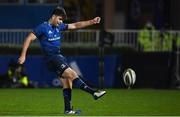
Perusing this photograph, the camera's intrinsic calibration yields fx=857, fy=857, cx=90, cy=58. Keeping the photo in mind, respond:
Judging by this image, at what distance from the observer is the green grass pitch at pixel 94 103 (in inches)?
668

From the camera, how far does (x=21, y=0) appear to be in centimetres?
3075

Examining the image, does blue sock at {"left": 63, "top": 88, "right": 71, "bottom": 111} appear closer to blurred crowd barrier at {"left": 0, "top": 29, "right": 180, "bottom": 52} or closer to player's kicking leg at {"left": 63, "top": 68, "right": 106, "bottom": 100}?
player's kicking leg at {"left": 63, "top": 68, "right": 106, "bottom": 100}

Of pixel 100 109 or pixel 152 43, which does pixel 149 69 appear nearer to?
pixel 152 43

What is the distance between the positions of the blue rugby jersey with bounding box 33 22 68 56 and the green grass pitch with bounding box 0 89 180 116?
125 centimetres

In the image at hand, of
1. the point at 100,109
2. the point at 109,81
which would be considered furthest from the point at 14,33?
the point at 100,109

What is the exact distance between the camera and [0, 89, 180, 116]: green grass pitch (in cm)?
1697

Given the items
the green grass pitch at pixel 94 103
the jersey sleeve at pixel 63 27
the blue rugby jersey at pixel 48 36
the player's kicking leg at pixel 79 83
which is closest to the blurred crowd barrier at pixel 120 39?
the green grass pitch at pixel 94 103

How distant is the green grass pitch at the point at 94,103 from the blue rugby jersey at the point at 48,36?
4.09ft

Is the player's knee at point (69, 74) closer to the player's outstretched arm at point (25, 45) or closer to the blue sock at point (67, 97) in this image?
the blue sock at point (67, 97)

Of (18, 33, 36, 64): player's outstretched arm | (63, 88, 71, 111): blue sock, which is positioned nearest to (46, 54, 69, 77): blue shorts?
(63, 88, 71, 111): blue sock

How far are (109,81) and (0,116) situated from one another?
1267cm

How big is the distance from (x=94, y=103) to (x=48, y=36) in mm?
3827

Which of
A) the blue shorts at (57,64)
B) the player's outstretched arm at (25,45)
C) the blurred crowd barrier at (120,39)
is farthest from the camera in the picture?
the blurred crowd barrier at (120,39)

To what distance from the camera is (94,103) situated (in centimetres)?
1981
